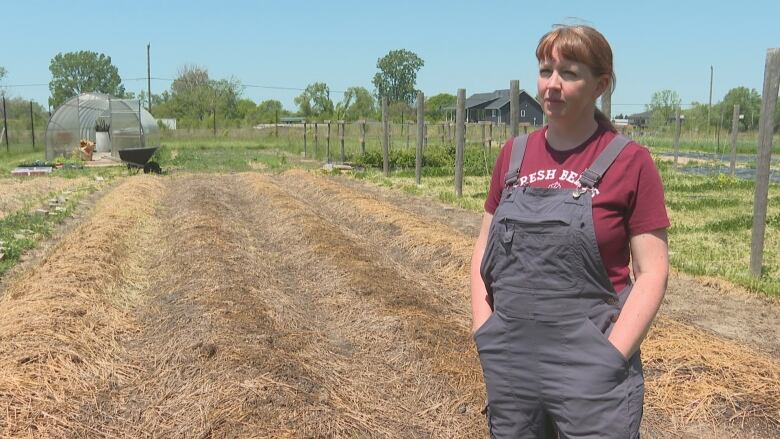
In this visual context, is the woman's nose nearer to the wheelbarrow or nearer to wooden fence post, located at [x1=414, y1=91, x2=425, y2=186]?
wooden fence post, located at [x1=414, y1=91, x2=425, y2=186]

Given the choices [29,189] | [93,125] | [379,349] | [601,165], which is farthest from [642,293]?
[93,125]

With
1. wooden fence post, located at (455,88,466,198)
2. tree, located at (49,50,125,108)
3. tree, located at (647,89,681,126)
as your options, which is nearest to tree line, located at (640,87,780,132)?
tree, located at (647,89,681,126)

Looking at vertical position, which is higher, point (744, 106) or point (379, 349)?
point (744, 106)

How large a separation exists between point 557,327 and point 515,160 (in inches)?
17.8

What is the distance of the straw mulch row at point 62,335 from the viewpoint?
362 cm

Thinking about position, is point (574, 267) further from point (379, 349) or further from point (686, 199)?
point (686, 199)

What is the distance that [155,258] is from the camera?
777 centimetres

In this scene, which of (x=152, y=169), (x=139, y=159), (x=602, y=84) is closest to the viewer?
(x=602, y=84)

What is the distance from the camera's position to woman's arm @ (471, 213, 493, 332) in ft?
6.07

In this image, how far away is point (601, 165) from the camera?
1.67m

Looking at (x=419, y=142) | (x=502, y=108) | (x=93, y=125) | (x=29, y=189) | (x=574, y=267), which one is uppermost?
(x=502, y=108)

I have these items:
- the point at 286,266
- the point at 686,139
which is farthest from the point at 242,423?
the point at 686,139

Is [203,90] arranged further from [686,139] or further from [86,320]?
[86,320]

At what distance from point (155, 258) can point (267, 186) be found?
672 centimetres
